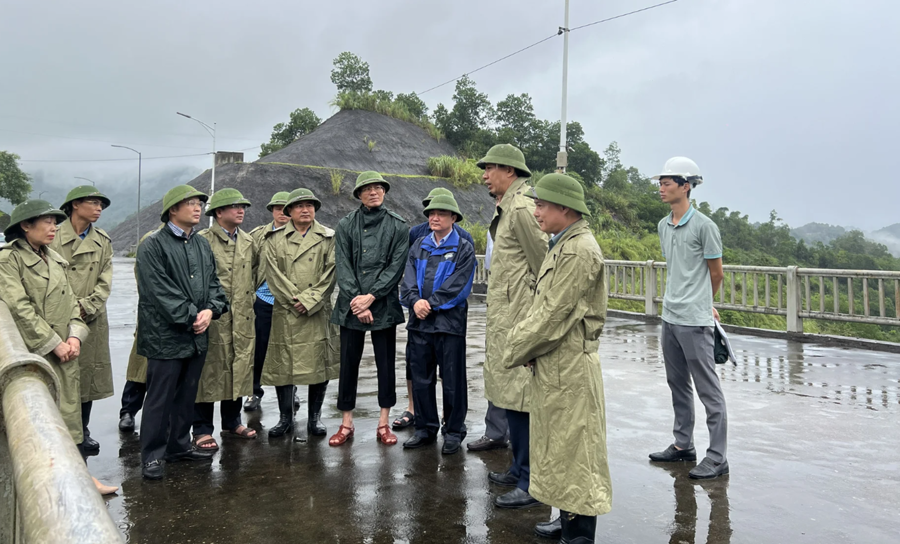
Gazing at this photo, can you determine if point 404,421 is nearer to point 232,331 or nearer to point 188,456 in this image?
point 232,331

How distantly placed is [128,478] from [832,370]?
8078 millimetres

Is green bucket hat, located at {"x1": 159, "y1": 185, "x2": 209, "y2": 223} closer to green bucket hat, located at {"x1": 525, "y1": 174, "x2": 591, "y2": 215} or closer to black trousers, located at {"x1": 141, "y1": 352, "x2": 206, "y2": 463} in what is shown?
black trousers, located at {"x1": 141, "y1": 352, "x2": 206, "y2": 463}

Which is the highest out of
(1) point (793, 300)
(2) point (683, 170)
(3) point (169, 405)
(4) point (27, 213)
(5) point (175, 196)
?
(2) point (683, 170)

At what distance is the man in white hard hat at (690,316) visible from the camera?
4539 millimetres

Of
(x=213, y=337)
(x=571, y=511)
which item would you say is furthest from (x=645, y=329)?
(x=571, y=511)

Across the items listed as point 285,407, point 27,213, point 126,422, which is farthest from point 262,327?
point 27,213

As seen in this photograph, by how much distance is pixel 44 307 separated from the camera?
→ 4.21 meters

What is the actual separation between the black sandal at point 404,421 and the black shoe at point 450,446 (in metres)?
0.76

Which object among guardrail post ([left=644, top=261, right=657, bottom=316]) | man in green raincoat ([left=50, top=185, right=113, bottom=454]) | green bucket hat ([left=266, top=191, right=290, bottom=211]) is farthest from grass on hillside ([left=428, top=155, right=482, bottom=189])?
man in green raincoat ([left=50, top=185, right=113, bottom=454])

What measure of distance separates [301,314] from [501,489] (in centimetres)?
236

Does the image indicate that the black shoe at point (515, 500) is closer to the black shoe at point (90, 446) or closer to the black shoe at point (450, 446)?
the black shoe at point (450, 446)

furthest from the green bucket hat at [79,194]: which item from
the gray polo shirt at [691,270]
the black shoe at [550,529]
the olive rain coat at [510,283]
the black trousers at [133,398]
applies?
the gray polo shirt at [691,270]

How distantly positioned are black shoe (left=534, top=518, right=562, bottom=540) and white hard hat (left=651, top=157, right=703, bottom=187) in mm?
2563

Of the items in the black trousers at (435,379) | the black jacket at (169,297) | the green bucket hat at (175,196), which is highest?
the green bucket hat at (175,196)
